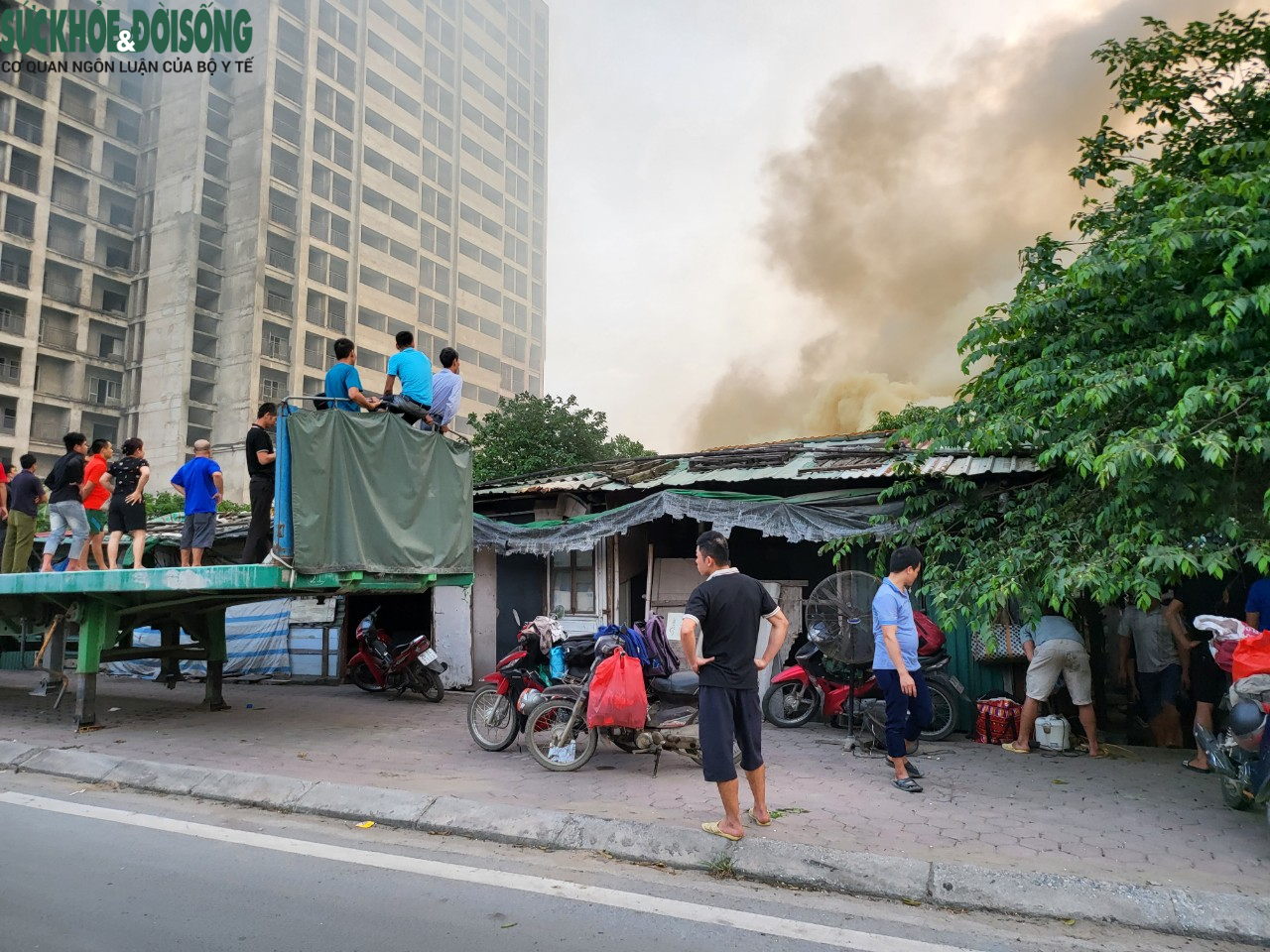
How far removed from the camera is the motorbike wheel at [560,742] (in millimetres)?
6754

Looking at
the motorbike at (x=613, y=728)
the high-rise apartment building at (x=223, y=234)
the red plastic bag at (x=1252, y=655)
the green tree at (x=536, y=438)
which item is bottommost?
the motorbike at (x=613, y=728)

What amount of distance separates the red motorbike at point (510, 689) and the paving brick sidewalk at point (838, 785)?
161 millimetres

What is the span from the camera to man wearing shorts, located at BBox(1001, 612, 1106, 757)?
7.50m

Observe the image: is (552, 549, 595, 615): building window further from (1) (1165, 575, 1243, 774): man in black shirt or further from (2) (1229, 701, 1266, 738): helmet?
(2) (1229, 701, 1266, 738): helmet

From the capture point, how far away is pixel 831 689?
355 inches

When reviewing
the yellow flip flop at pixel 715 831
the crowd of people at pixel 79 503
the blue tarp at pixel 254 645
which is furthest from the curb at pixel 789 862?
the blue tarp at pixel 254 645

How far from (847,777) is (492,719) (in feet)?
10.6

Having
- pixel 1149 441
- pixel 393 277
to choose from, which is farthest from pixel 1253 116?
pixel 393 277

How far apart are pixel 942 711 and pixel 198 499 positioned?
320 inches

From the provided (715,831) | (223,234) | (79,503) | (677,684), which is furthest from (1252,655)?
(223,234)

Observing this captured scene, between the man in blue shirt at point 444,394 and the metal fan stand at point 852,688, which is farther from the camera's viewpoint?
the man in blue shirt at point 444,394

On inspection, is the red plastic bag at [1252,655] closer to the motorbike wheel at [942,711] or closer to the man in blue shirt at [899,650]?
the man in blue shirt at [899,650]

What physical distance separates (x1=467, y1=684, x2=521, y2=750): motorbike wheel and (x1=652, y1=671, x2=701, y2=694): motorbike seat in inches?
58.0

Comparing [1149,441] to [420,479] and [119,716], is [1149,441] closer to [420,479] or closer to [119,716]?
[420,479]
